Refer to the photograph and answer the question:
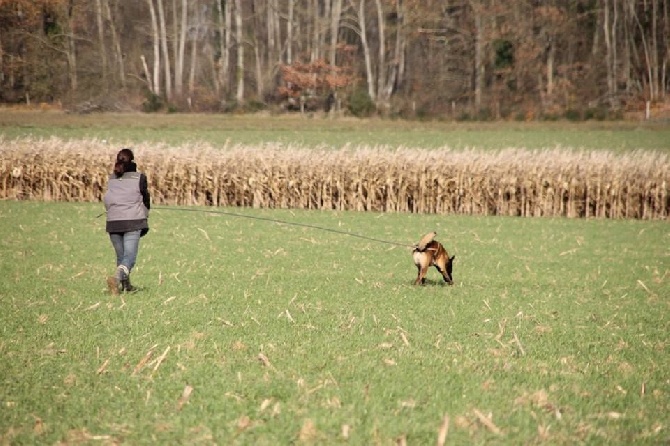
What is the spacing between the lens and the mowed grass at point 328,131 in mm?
45250

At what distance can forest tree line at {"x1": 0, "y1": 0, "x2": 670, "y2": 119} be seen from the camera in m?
66.1

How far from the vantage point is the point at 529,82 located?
69.3 metres

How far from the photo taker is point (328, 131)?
53625 millimetres

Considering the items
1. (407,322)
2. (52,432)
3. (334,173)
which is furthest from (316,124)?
(52,432)

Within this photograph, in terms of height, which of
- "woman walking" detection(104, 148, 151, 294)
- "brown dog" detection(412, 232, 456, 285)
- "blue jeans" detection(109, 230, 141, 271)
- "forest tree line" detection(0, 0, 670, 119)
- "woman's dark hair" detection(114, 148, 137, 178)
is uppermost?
"forest tree line" detection(0, 0, 670, 119)

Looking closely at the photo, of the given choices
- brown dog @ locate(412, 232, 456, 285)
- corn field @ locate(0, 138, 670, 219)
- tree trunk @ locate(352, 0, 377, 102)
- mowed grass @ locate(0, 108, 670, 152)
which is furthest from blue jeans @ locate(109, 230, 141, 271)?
tree trunk @ locate(352, 0, 377, 102)

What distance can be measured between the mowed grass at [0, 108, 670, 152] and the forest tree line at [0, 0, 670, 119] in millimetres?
3585

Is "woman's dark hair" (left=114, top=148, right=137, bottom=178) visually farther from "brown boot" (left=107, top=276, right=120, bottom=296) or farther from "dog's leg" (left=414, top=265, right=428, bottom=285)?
"dog's leg" (left=414, top=265, right=428, bottom=285)

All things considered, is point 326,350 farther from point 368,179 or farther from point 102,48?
point 102,48

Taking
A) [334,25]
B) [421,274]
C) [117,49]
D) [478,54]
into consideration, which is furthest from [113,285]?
[117,49]

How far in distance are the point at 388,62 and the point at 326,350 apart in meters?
73.0

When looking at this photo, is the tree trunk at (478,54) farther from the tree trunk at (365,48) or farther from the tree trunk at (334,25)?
the tree trunk at (334,25)

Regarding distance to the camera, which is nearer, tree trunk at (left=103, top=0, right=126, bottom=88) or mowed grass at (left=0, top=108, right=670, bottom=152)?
mowed grass at (left=0, top=108, right=670, bottom=152)

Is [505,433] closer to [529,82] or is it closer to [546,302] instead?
[546,302]
